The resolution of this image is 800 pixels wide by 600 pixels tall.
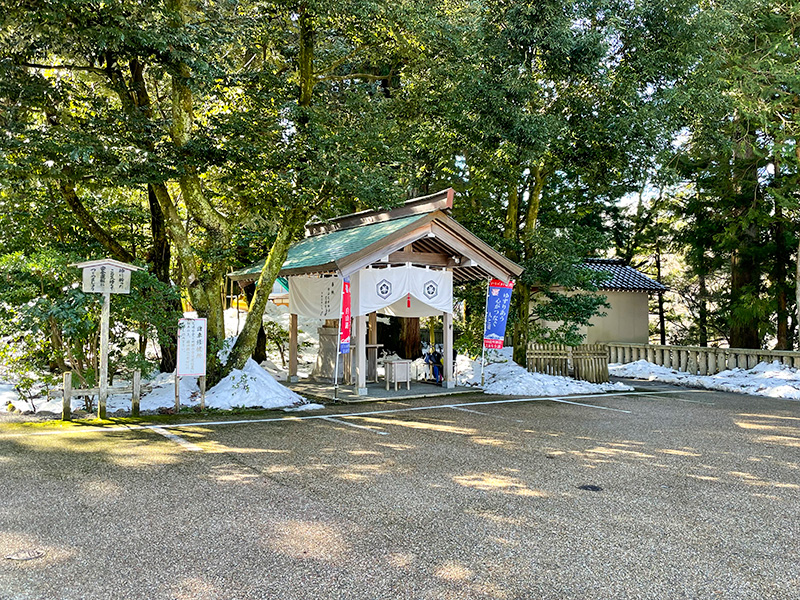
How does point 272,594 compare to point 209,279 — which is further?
point 209,279

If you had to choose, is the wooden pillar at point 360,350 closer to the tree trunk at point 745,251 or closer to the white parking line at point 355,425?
the white parking line at point 355,425

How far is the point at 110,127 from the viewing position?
30.4 feet

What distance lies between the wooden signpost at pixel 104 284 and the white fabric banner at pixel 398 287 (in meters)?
3.98

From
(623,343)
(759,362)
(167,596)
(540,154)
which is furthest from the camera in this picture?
(623,343)

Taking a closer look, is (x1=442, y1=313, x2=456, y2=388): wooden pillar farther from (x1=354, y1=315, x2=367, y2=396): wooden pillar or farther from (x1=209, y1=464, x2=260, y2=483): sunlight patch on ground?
(x1=209, y1=464, x2=260, y2=483): sunlight patch on ground

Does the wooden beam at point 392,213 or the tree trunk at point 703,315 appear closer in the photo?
the wooden beam at point 392,213

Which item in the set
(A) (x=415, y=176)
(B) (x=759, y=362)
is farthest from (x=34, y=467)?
(B) (x=759, y=362)

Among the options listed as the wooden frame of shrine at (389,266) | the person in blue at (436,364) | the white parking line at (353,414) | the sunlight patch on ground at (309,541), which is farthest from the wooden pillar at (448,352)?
the sunlight patch on ground at (309,541)

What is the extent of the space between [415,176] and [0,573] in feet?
42.5

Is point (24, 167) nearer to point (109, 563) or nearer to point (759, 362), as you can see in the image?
point (109, 563)

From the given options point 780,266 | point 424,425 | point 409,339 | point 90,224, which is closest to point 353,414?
point 424,425

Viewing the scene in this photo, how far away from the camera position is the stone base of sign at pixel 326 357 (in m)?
13.9

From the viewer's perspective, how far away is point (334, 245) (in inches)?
483

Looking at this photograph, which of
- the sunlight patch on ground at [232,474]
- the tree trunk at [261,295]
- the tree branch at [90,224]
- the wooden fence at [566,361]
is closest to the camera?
the sunlight patch on ground at [232,474]
